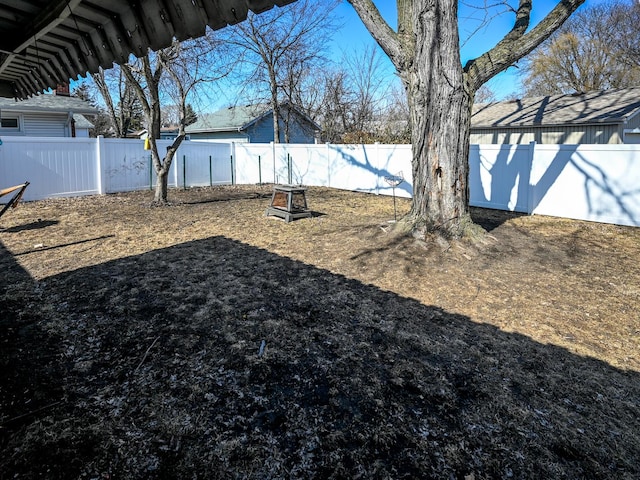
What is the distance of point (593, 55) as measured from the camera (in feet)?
77.3

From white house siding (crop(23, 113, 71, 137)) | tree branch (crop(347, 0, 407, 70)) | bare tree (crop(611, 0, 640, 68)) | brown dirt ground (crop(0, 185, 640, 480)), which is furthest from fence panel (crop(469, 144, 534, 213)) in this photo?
bare tree (crop(611, 0, 640, 68))

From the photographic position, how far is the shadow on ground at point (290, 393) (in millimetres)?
1983

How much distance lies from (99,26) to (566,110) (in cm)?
1853

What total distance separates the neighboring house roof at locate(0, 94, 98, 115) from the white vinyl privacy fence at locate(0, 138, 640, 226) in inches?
165

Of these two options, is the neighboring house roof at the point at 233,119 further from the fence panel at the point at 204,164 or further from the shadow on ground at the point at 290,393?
the shadow on ground at the point at 290,393

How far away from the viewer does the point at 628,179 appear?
7.30 m

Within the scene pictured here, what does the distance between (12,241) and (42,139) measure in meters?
4.96

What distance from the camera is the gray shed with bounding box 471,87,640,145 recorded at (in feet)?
47.5

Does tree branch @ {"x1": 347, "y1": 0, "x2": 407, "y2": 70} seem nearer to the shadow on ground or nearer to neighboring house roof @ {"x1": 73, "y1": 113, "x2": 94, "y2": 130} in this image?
the shadow on ground

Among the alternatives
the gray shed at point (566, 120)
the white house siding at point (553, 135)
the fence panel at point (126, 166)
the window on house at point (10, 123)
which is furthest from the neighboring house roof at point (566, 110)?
the window on house at point (10, 123)

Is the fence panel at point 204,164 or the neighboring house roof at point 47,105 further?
the fence panel at point 204,164

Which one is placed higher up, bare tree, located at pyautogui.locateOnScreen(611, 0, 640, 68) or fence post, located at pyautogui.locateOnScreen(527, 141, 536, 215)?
bare tree, located at pyautogui.locateOnScreen(611, 0, 640, 68)

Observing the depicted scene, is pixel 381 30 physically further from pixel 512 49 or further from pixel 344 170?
pixel 344 170

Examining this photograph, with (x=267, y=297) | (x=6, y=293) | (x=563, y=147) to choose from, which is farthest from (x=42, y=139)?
(x=563, y=147)
